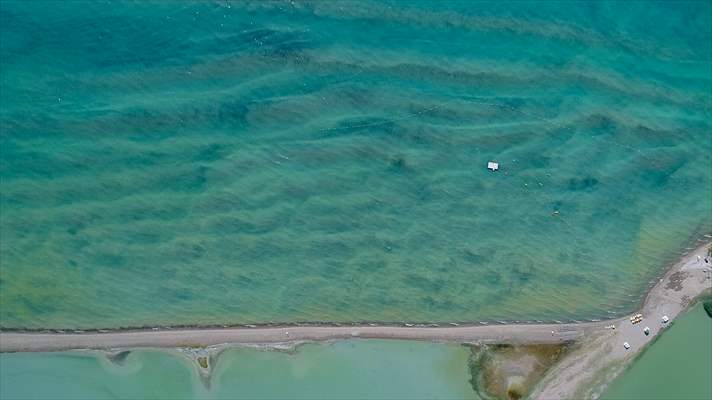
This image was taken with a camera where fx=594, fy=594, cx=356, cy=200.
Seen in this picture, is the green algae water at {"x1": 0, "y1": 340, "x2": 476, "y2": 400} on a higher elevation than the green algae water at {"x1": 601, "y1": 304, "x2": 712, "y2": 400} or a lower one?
higher

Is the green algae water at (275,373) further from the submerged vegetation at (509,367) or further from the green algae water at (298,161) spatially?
the green algae water at (298,161)

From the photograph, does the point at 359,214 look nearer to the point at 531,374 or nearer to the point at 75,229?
the point at 531,374

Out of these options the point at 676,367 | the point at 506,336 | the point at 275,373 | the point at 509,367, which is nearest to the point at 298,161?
the point at 275,373

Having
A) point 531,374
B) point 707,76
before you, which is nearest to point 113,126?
point 531,374

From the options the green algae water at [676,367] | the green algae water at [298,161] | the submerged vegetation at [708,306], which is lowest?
the green algae water at [676,367]

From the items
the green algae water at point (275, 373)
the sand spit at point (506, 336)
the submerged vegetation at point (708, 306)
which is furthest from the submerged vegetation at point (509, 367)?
the submerged vegetation at point (708, 306)

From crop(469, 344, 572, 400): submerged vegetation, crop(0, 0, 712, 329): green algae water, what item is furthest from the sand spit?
crop(0, 0, 712, 329): green algae water

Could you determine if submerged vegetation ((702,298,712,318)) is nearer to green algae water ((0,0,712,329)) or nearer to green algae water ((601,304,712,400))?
green algae water ((601,304,712,400))

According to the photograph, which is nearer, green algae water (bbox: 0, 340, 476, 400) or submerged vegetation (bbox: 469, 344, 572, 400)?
submerged vegetation (bbox: 469, 344, 572, 400)
